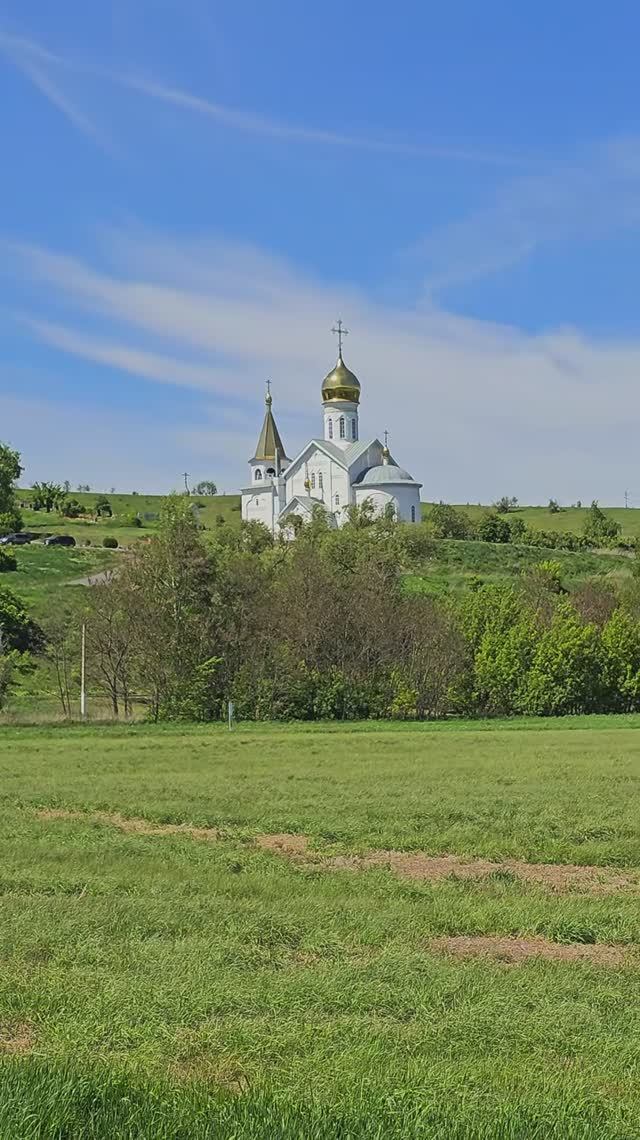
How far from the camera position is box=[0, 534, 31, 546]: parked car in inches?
3878

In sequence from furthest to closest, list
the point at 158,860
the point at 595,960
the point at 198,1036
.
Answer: the point at 158,860, the point at 595,960, the point at 198,1036

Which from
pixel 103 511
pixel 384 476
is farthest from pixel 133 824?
pixel 103 511

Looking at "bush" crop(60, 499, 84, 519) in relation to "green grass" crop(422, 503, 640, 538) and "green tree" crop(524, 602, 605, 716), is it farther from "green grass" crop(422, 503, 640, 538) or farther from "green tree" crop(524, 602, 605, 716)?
"green tree" crop(524, 602, 605, 716)

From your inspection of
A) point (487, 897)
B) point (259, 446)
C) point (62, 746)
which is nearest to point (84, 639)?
point (62, 746)

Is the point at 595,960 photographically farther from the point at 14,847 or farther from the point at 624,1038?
the point at 14,847

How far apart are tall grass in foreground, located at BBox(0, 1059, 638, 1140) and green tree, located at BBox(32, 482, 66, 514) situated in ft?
454

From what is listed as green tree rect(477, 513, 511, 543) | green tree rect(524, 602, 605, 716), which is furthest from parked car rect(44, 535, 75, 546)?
green tree rect(524, 602, 605, 716)

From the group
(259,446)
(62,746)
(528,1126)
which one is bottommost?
(62,746)

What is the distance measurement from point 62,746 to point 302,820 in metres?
16.3

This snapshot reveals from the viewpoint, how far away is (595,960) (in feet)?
28.8

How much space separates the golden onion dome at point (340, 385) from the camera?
107500mm

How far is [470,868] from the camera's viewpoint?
1273cm

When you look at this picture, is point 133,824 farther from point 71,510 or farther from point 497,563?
point 71,510

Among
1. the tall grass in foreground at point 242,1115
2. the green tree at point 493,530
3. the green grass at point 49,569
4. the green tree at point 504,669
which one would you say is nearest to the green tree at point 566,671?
the green tree at point 504,669
